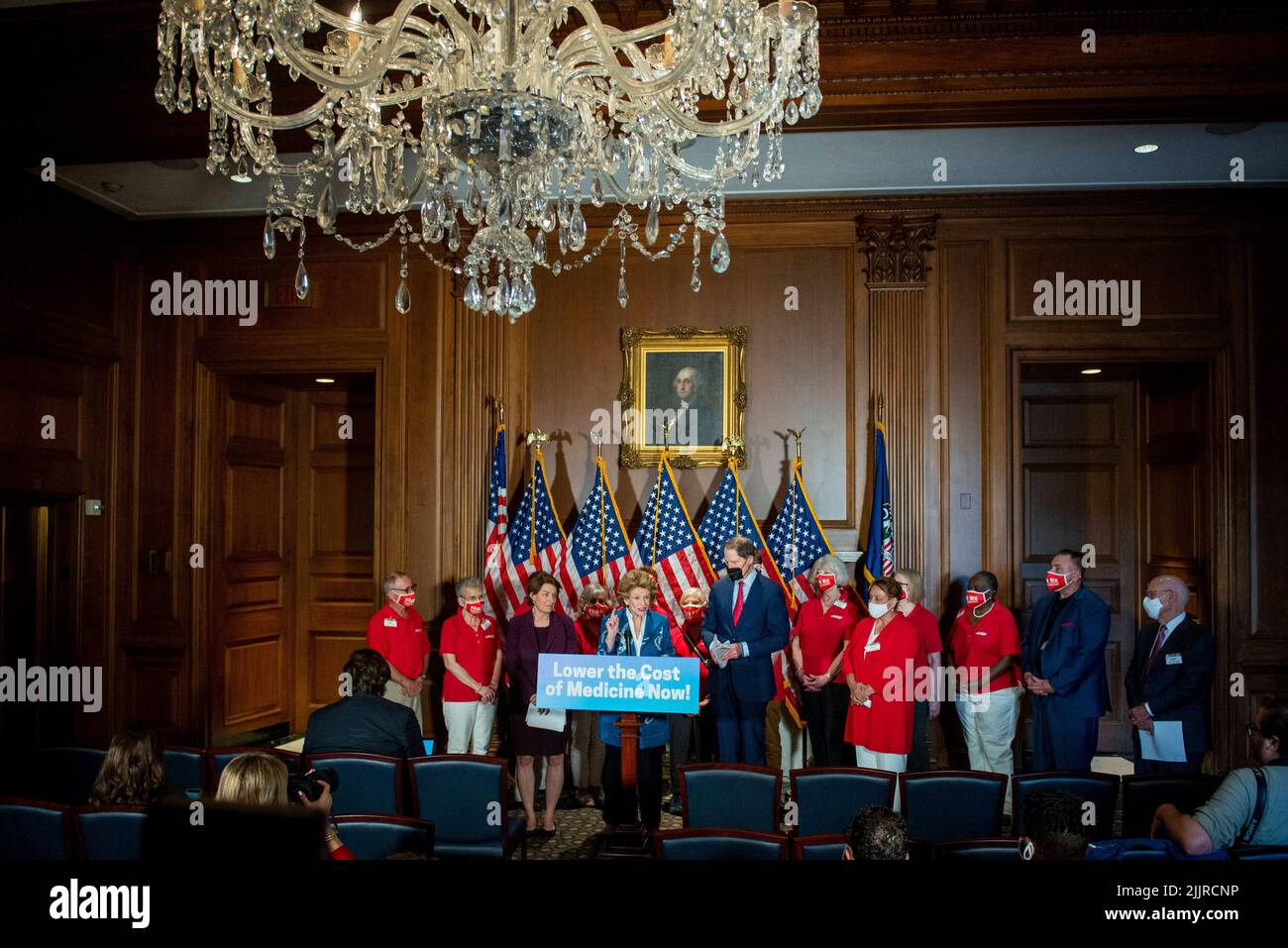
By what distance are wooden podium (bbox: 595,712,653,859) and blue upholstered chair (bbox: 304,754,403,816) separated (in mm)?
1426

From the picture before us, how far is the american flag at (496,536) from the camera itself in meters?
6.89

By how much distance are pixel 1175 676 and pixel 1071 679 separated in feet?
1.81

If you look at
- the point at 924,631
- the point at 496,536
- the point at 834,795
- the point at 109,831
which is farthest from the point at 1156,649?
the point at 109,831

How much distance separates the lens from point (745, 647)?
5.73 m

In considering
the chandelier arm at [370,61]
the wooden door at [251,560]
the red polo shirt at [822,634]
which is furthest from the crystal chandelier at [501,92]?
the wooden door at [251,560]

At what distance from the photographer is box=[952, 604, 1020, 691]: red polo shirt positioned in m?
6.11

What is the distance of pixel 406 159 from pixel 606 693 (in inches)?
167

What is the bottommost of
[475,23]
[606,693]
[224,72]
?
[606,693]

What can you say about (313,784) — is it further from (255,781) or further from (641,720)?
(641,720)

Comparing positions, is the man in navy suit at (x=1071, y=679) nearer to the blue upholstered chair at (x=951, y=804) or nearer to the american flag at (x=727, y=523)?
the american flag at (x=727, y=523)

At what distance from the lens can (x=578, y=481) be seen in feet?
24.4

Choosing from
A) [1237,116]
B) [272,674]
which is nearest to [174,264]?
[272,674]
